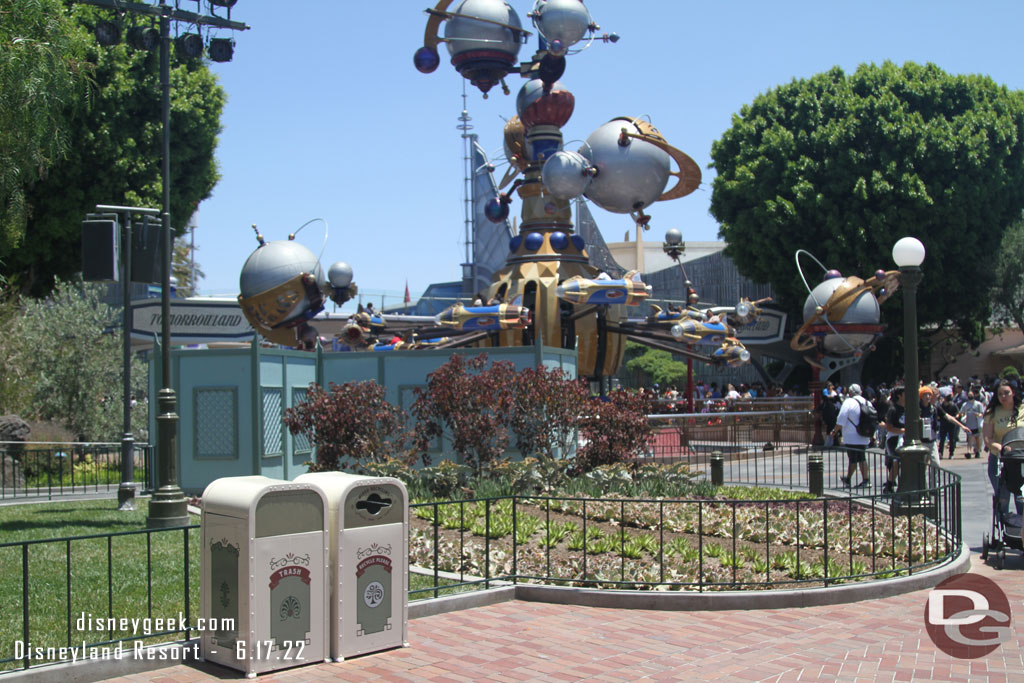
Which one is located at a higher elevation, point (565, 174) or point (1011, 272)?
point (565, 174)

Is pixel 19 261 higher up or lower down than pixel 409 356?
higher up

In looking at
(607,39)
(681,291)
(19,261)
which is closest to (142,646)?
(607,39)

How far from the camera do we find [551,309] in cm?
2427

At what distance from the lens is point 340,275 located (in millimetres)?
25203

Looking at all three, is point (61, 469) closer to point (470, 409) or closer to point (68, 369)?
point (68, 369)

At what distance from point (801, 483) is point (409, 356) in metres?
7.01

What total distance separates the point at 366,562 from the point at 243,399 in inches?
376

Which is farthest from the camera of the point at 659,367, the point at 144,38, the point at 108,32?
the point at 659,367

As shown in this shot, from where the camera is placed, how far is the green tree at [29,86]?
33.2ft

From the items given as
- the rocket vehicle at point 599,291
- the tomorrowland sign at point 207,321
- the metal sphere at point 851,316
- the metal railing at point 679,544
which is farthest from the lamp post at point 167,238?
the tomorrowland sign at point 207,321

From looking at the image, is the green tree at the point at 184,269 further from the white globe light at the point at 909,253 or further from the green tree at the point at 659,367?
the white globe light at the point at 909,253

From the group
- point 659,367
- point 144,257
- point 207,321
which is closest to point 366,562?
point 144,257

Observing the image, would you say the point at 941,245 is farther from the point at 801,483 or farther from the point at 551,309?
the point at 801,483

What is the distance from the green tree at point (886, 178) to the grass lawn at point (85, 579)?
31.6m
